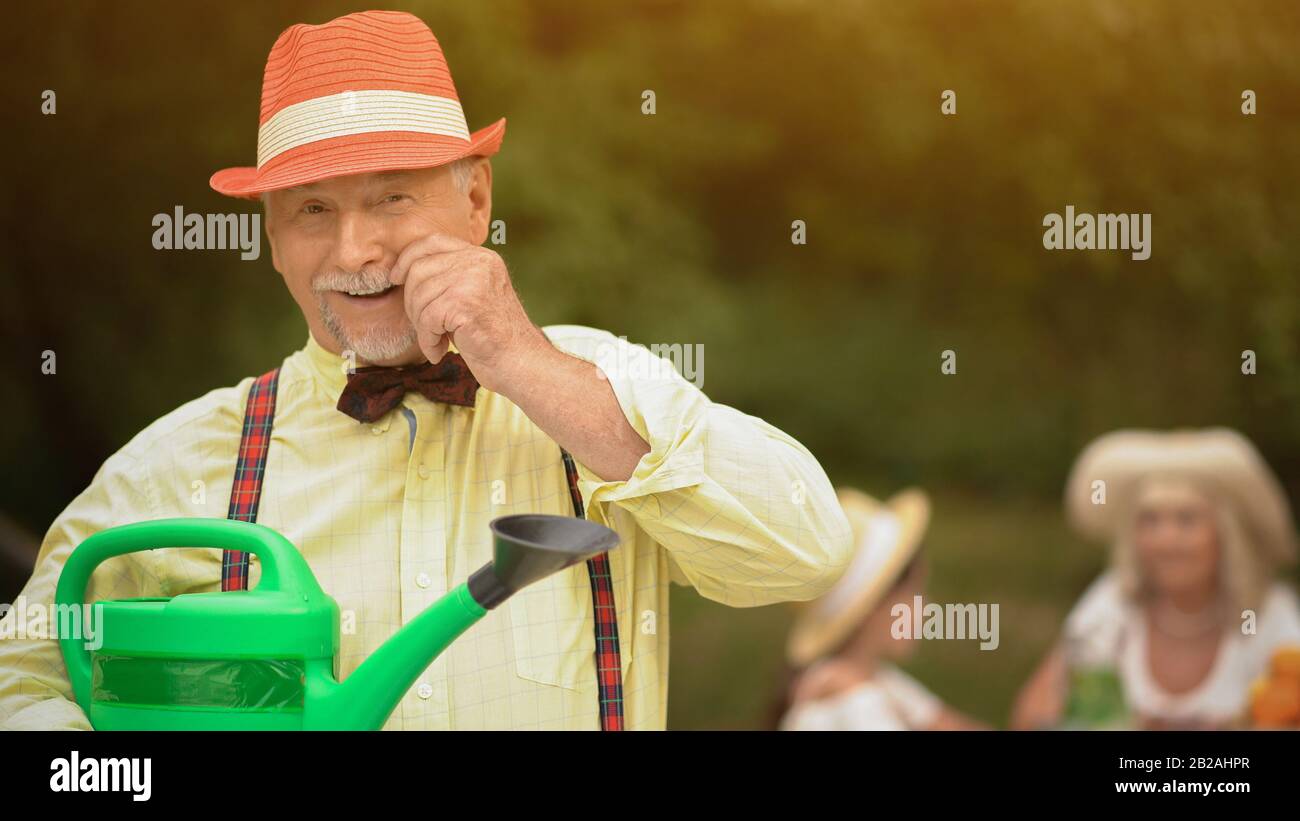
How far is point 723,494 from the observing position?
154 cm

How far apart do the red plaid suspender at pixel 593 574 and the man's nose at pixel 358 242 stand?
0.27 meters

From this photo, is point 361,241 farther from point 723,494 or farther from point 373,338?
point 723,494

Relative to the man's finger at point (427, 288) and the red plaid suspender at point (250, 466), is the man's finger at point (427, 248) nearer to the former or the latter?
the man's finger at point (427, 288)

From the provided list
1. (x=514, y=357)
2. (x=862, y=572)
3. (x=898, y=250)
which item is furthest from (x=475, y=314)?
(x=898, y=250)

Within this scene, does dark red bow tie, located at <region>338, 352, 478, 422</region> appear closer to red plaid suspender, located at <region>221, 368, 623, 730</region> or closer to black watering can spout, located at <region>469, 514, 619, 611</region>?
red plaid suspender, located at <region>221, 368, 623, 730</region>

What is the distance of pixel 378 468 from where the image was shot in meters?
1.74

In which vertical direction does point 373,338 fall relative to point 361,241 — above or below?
below

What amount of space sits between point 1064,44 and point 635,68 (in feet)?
4.97

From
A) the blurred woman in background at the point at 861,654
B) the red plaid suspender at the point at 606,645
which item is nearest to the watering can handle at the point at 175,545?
the red plaid suspender at the point at 606,645

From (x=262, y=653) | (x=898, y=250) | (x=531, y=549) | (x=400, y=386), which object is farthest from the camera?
(x=898, y=250)

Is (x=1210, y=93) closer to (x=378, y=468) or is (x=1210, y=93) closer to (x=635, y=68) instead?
(x=635, y=68)

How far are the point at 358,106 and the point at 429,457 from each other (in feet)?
1.39
